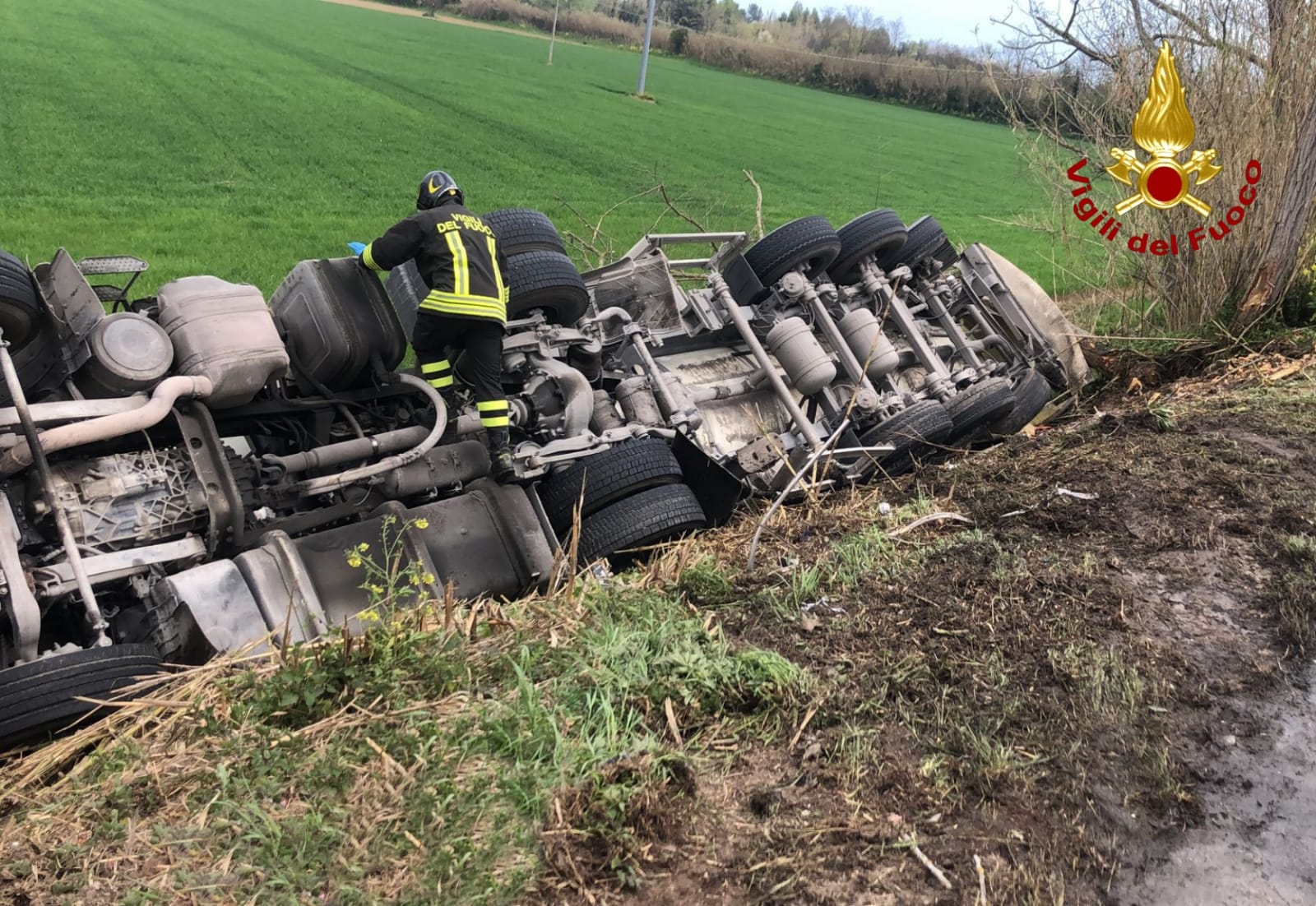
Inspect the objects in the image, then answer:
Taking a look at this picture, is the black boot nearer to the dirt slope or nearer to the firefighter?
the firefighter

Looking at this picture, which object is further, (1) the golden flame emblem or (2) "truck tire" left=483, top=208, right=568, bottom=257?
(1) the golden flame emblem

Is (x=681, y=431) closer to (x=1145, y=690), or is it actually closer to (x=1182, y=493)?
(x=1182, y=493)

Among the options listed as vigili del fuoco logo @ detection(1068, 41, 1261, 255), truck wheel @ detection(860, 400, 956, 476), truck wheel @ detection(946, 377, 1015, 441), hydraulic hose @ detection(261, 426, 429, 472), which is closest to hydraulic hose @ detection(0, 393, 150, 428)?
hydraulic hose @ detection(261, 426, 429, 472)

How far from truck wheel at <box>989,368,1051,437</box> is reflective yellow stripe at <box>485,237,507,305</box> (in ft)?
11.4

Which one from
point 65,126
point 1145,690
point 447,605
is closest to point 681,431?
point 447,605

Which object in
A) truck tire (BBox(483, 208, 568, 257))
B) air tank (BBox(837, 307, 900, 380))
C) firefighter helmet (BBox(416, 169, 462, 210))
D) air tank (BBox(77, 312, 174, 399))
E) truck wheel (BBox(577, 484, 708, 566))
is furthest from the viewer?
air tank (BBox(837, 307, 900, 380))

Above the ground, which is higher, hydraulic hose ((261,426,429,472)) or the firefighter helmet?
the firefighter helmet

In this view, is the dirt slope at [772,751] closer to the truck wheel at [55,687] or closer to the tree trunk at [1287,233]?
the truck wheel at [55,687]

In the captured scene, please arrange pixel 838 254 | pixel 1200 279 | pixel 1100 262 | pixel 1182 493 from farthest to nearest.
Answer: pixel 1100 262, pixel 1200 279, pixel 838 254, pixel 1182 493

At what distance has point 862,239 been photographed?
644 centimetres

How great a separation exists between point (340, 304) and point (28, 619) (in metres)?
1.80

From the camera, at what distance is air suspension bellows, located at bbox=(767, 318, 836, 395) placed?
5.61 metres

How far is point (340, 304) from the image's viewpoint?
4164 mm

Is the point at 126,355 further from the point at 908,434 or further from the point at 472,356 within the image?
the point at 908,434
